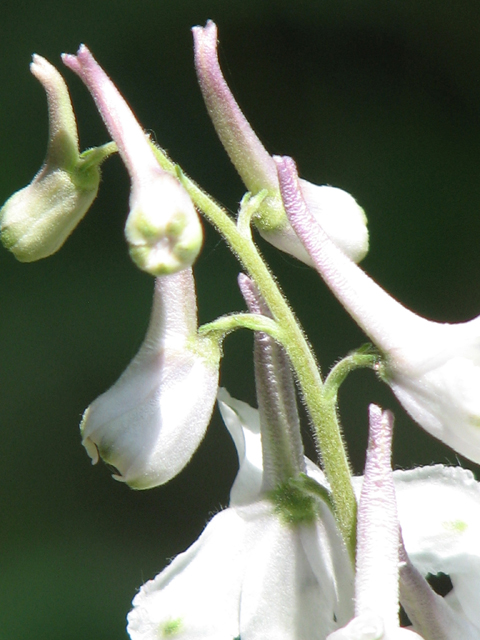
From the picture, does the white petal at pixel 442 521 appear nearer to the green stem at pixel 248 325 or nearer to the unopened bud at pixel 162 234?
the green stem at pixel 248 325

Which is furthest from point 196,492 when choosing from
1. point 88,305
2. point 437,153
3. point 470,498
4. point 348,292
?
point 348,292

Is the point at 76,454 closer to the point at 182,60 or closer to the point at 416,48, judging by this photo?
the point at 182,60

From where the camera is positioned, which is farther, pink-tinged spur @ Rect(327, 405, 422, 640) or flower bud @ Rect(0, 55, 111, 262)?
flower bud @ Rect(0, 55, 111, 262)

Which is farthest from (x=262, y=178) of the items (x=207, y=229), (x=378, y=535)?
(x=207, y=229)

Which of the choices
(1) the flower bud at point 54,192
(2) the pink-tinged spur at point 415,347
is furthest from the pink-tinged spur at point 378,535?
(1) the flower bud at point 54,192

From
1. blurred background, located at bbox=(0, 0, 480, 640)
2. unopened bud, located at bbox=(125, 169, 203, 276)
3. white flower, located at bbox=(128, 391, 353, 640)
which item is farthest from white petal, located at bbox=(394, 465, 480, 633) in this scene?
blurred background, located at bbox=(0, 0, 480, 640)

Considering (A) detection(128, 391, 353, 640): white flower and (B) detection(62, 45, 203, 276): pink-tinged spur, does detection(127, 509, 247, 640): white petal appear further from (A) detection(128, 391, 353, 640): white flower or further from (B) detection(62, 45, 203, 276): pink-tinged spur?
(B) detection(62, 45, 203, 276): pink-tinged spur
